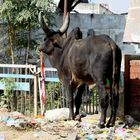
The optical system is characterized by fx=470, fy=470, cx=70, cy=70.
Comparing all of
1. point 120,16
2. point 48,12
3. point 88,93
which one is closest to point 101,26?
point 120,16

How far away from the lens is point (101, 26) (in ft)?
55.6

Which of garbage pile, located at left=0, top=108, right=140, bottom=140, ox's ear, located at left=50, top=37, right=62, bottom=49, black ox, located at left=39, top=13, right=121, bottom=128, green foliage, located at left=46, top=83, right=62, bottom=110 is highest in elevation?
ox's ear, located at left=50, top=37, right=62, bottom=49

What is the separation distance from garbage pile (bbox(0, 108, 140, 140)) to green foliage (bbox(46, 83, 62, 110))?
44.5 inches

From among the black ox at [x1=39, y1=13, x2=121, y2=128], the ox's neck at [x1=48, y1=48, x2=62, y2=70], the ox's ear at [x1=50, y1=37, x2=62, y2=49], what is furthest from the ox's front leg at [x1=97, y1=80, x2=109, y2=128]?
the ox's ear at [x1=50, y1=37, x2=62, y2=49]

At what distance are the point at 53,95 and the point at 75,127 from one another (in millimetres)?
2420

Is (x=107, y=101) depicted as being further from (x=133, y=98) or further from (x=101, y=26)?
(x=101, y=26)

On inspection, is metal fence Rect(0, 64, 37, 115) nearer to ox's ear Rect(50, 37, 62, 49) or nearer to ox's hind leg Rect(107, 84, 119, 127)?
ox's ear Rect(50, 37, 62, 49)

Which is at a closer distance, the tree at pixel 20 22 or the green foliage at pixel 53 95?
the green foliage at pixel 53 95

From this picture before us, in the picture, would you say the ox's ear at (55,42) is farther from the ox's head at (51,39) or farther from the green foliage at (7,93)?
the green foliage at (7,93)

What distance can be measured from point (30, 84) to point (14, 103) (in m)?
0.68

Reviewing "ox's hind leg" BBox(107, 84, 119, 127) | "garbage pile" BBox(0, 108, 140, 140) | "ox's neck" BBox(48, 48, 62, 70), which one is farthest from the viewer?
"ox's neck" BBox(48, 48, 62, 70)

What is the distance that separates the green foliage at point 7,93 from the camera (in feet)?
36.7

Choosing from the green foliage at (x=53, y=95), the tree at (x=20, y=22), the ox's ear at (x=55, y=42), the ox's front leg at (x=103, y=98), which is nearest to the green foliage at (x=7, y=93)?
the green foliage at (x=53, y=95)

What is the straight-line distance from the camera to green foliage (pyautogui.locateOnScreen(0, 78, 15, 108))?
11.2m
